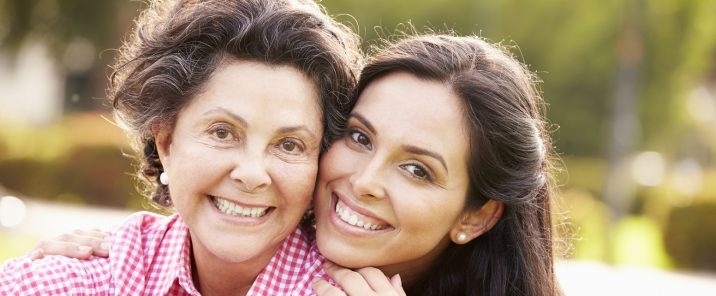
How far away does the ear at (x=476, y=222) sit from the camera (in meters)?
3.47

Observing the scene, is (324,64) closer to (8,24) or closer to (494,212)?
(494,212)

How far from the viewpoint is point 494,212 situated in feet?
11.6

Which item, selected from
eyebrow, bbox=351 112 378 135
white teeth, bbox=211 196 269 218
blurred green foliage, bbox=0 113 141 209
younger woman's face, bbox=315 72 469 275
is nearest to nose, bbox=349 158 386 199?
younger woman's face, bbox=315 72 469 275

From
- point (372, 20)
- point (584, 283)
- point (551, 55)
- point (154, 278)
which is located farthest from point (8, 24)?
point (154, 278)

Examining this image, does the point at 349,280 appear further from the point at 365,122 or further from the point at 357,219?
the point at 365,122

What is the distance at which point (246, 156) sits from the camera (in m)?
2.95

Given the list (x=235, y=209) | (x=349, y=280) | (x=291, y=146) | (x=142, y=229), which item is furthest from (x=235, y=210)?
(x=142, y=229)

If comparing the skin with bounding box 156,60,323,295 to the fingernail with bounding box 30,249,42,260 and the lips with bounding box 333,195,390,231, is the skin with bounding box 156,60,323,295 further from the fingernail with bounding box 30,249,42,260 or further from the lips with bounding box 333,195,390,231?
the fingernail with bounding box 30,249,42,260

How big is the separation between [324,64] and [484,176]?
0.66 metres

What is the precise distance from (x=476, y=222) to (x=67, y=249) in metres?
1.40

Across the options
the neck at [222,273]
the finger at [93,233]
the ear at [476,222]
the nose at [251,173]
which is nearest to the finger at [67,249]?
the finger at [93,233]

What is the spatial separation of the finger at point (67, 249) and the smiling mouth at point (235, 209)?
573 mm

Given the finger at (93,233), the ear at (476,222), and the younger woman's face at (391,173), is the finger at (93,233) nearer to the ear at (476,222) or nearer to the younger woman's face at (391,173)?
the younger woman's face at (391,173)

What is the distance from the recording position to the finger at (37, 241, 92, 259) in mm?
3311
